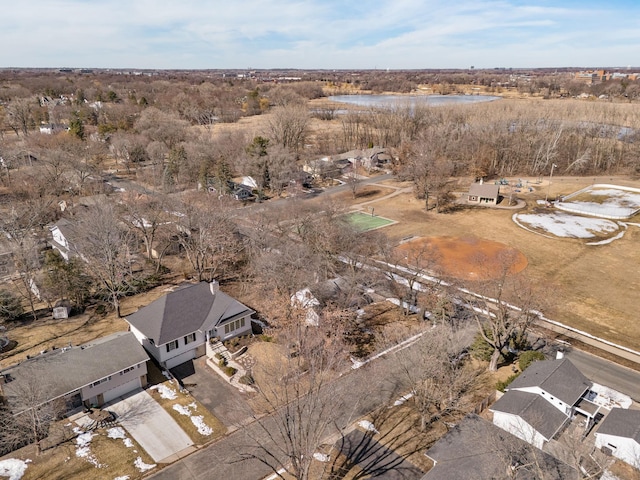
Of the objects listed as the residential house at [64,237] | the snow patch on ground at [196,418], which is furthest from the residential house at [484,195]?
the residential house at [64,237]

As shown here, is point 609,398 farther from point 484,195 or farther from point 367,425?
point 484,195

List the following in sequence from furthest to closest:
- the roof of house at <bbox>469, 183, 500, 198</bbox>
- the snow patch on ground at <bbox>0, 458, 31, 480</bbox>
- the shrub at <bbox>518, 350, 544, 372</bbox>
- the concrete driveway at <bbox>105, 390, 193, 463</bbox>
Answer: the roof of house at <bbox>469, 183, 500, 198</bbox>
the shrub at <bbox>518, 350, 544, 372</bbox>
the concrete driveway at <bbox>105, 390, 193, 463</bbox>
the snow patch on ground at <bbox>0, 458, 31, 480</bbox>

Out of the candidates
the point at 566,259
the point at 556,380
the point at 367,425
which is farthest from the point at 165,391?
the point at 566,259

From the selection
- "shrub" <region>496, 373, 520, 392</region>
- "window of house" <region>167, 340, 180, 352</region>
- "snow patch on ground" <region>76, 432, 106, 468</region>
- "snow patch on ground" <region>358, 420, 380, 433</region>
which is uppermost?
"window of house" <region>167, 340, 180, 352</region>

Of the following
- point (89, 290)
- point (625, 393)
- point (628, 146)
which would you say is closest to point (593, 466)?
point (625, 393)

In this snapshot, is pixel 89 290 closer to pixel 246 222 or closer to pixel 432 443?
pixel 246 222

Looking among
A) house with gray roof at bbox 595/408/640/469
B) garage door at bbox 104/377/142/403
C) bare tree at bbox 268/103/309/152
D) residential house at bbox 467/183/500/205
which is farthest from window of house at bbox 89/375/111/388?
bare tree at bbox 268/103/309/152

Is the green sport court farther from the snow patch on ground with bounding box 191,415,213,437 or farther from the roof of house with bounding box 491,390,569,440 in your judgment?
the snow patch on ground with bounding box 191,415,213,437
